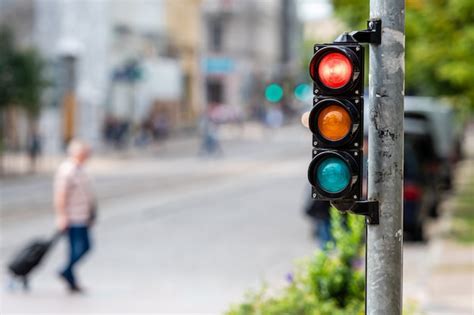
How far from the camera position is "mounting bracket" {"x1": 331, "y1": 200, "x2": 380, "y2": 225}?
5.71 m

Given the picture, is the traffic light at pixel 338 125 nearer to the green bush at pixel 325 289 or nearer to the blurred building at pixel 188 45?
the green bush at pixel 325 289

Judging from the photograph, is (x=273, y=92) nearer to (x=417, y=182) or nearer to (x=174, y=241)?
(x=174, y=241)

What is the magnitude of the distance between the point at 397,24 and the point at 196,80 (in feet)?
224

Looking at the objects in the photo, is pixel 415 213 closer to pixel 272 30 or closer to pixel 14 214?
pixel 14 214

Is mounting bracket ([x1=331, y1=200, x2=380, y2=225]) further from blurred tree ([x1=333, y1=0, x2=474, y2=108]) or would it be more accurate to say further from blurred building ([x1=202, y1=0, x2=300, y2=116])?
blurred building ([x1=202, y1=0, x2=300, y2=116])

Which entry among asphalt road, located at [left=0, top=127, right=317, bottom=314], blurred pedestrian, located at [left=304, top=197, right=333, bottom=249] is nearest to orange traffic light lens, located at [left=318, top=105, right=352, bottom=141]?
asphalt road, located at [left=0, top=127, right=317, bottom=314]

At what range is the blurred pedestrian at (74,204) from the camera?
505 inches

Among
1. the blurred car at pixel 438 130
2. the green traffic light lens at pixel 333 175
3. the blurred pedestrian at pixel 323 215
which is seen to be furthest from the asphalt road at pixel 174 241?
the green traffic light lens at pixel 333 175

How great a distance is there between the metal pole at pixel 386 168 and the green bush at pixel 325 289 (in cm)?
222

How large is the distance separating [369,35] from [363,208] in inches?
34.9

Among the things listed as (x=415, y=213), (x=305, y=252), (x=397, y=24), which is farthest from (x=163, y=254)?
(x=397, y=24)

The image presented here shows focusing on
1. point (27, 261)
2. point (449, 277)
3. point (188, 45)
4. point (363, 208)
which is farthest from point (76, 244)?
point (188, 45)

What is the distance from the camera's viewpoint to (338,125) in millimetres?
5648

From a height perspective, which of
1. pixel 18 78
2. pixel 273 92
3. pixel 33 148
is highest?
pixel 18 78
